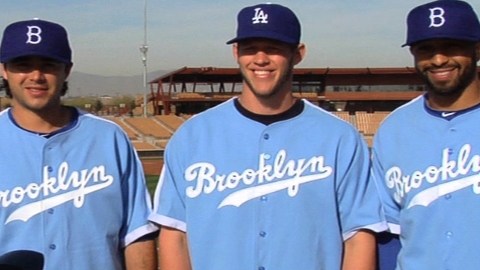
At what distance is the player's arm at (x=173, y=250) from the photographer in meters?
3.24

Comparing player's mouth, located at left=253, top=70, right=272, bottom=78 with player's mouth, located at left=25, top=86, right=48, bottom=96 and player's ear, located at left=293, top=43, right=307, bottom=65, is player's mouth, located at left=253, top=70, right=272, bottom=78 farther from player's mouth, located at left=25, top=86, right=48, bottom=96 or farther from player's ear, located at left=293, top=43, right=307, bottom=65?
player's mouth, located at left=25, top=86, right=48, bottom=96

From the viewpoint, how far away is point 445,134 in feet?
10.4

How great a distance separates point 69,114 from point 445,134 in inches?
67.9

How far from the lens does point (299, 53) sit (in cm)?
325

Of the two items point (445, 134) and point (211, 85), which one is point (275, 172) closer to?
point (445, 134)

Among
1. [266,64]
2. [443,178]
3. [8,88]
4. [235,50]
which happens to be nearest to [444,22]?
[443,178]

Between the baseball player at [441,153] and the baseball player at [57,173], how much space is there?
118cm

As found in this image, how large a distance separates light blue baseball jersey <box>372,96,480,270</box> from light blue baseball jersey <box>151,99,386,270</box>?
0.43 ft

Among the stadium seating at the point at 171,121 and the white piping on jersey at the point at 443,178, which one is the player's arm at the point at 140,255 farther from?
the stadium seating at the point at 171,121

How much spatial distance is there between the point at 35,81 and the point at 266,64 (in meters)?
1.01

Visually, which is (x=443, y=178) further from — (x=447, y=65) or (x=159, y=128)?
(x=159, y=128)

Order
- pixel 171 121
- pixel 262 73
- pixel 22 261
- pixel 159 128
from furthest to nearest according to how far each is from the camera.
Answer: pixel 171 121 < pixel 159 128 < pixel 262 73 < pixel 22 261

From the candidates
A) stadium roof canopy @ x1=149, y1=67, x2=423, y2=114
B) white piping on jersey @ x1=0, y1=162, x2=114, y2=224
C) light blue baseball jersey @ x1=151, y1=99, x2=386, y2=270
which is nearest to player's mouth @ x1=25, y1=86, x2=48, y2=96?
white piping on jersey @ x1=0, y1=162, x2=114, y2=224

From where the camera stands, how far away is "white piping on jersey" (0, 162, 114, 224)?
126 inches
